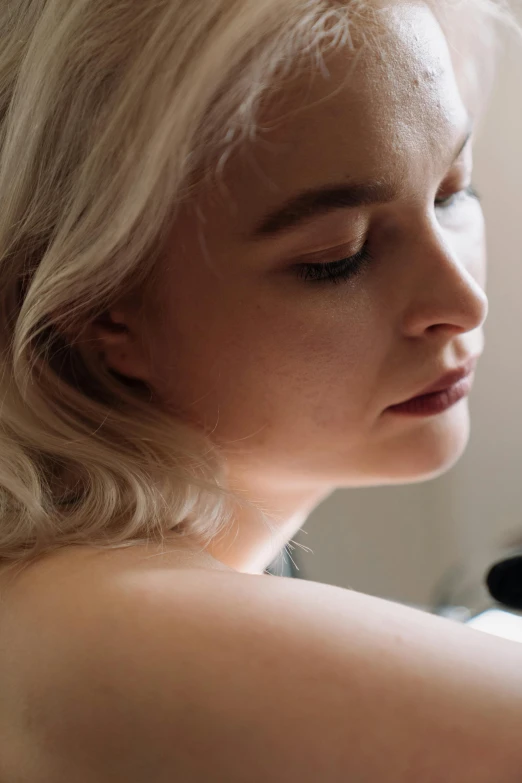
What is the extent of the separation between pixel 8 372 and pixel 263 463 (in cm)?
22

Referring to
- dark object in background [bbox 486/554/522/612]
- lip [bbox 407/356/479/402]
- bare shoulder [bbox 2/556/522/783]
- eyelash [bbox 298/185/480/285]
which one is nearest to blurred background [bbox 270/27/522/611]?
dark object in background [bbox 486/554/522/612]

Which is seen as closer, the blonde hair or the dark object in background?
the blonde hair

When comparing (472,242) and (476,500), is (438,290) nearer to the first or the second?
(472,242)

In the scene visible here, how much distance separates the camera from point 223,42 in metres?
0.54

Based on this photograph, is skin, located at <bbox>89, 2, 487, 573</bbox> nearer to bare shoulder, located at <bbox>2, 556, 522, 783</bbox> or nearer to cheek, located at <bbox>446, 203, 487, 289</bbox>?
cheek, located at <bbox>446, 203, 487, 289</bbox>

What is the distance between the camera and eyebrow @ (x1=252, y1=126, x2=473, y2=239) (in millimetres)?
558

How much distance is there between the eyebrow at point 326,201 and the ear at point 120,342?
15 cm

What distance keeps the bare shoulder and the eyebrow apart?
0.25m

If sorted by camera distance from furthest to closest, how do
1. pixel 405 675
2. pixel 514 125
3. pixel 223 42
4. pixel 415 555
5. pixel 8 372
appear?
pixel 415 555 < pixel 514 125 < pixel 8 372 < pixel 223 42 < pixel 405 675

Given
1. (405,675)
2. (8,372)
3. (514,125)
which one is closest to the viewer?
(405,675)

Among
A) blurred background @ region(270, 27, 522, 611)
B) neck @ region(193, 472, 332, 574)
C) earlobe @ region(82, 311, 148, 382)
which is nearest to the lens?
earlobe @ region(82, 311, 148, 382)

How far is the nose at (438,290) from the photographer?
0.60 metres

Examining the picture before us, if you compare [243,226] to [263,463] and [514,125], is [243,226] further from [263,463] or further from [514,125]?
[514,125]

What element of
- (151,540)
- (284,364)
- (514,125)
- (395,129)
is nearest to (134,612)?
(151,540)
